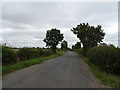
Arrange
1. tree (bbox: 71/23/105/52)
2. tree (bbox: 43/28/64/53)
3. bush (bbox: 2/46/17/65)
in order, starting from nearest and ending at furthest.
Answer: bush (bbox: 2/46/17/65) → tree (bbox: 71/23/105/52) → tree (bbox: 43/28/64/53)

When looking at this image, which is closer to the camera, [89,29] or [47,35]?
[89,29]

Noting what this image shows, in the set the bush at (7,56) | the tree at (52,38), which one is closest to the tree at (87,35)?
the tree at (52,38)

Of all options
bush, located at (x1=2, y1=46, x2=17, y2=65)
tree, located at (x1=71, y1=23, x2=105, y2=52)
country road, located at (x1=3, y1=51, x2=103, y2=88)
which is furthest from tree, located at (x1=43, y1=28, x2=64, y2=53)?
country road, located at (x1=3, y1=51, x2=103, y2=88)

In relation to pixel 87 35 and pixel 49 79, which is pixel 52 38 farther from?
pixel 49 79

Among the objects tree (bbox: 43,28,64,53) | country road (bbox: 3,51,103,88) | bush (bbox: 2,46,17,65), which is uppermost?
tree (bbox: 43,28,64,53)

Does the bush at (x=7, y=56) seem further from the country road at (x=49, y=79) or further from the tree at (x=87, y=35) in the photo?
the tree at (x=87, y=35)

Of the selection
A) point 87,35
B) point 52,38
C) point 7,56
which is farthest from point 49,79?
point 52,38

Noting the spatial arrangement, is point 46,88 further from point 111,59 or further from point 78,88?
point 111,59

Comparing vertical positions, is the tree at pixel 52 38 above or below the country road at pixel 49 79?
above

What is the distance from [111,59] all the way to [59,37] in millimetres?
40464

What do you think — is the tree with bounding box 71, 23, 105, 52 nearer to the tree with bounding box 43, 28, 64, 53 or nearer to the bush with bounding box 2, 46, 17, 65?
the tree with bounding box 43, 28, 64, 53

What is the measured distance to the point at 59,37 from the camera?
51.9 m

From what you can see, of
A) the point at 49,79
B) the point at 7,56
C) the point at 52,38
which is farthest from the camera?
the point at 52,38

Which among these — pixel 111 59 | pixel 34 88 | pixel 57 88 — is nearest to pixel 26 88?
pixel 34 88
